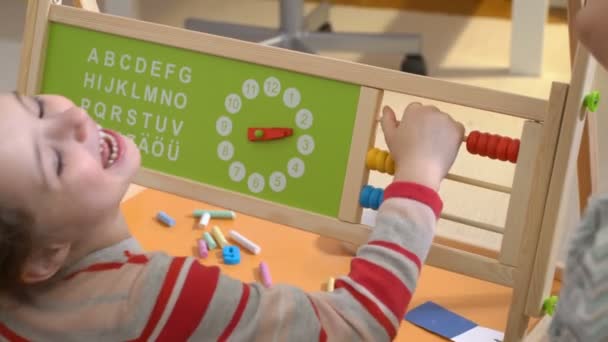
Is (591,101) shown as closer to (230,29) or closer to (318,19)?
(230,29)

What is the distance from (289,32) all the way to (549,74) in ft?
2.40

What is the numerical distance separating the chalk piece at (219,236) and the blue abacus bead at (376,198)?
1.11ft

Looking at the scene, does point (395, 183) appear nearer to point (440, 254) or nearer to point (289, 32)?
point (440, 254)

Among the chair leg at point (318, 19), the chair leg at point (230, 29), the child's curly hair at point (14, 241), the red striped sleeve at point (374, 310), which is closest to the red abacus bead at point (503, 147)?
the red striped sleeve at point (374, 310)

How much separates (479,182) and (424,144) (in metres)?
0.10

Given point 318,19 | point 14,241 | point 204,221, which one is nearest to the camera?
point 14,241

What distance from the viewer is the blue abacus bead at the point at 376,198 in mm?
859

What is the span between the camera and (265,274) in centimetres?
108

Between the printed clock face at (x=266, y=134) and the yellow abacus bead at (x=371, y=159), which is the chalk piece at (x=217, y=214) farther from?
the yellow abacus bead at (x=371, y=159)

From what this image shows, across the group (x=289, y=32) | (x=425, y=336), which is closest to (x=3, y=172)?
(x=425, y=336)

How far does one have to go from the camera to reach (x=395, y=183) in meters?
0.78

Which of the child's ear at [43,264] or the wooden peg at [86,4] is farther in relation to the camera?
the wooden peg at [86,4]

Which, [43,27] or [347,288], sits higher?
[43,27]

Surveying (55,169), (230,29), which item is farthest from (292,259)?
(230,29)
